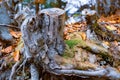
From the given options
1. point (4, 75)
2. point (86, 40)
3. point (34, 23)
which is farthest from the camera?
point (86, 40)

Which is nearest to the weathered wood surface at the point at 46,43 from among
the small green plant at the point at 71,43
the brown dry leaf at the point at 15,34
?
the small green plant at the point at 71,43

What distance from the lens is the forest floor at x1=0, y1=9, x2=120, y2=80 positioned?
2486 millimetres

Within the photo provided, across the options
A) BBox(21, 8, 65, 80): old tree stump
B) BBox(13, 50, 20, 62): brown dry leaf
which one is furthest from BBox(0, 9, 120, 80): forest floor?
BBox(21, 8, 65, 80): old tree stump

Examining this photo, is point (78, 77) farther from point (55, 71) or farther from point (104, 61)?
point (104, 61)

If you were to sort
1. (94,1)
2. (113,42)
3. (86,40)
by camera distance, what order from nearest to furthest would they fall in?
(86,40), (113,42), (94,1)

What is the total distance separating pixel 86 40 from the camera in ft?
9.98

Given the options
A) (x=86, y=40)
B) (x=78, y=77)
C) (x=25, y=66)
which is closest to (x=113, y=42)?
(x=86, y=40)

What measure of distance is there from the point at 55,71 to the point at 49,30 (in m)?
0.37

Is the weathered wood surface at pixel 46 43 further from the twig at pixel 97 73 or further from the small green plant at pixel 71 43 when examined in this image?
the small green plant at pixel 71 43

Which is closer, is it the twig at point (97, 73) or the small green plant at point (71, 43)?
the twig at point (97, 73)

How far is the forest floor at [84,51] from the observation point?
249cm

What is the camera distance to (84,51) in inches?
109

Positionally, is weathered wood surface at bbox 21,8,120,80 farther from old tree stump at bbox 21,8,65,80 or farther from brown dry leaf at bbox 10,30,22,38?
brown dry leaf at bbox 10,30,22,38

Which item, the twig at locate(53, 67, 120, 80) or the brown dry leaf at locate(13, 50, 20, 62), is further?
the brown dry leaf at locate(13, 50, 20, 62)
